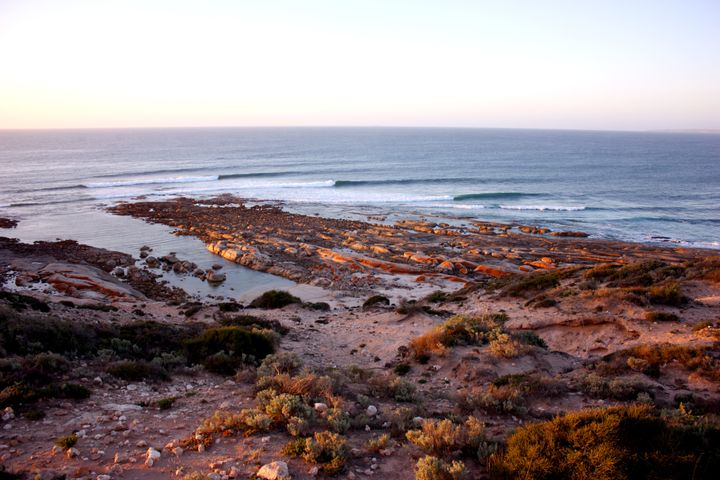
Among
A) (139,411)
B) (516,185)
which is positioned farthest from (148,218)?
(516,185)

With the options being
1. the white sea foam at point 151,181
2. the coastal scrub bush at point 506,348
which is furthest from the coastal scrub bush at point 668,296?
the white sea foam at point 151,181

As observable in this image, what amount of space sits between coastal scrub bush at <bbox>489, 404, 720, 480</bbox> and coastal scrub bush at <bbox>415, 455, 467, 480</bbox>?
1.50ft

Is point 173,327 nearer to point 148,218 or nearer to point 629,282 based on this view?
point 629,282

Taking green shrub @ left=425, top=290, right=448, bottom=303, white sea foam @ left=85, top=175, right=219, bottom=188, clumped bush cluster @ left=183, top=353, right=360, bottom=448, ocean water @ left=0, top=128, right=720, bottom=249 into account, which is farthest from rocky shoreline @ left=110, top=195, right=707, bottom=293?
white sea foam @ left=85, top=175, right=219, bottom=188

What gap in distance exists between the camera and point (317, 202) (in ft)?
188

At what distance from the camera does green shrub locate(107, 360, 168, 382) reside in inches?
377

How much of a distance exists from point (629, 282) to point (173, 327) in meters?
17.5

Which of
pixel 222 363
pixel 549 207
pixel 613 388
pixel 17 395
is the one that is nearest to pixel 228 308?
pixel 222 363

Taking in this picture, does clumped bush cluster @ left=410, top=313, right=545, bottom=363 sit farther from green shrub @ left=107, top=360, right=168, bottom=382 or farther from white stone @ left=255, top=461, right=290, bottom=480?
white stone @ left=255, top=461, right=290, bottom=480

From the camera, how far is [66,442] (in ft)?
21.1

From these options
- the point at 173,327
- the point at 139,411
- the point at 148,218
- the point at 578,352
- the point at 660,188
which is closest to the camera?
the point at 139,411

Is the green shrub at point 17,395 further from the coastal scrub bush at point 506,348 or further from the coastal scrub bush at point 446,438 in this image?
the coastal scrub bush at point 506,348

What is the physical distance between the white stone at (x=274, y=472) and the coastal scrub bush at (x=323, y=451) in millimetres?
423

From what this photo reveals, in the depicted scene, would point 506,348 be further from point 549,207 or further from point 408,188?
point 408,188
